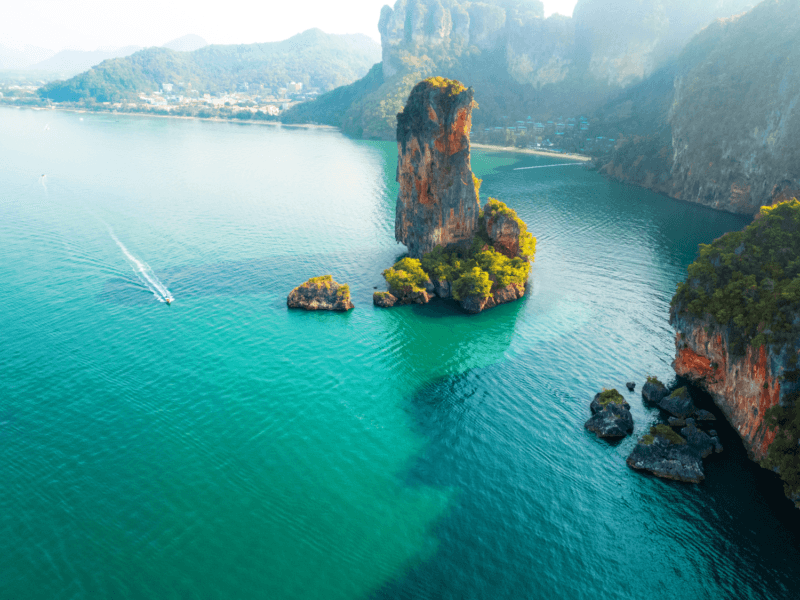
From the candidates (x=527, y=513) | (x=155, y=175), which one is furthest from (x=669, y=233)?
(x=155, y=175)

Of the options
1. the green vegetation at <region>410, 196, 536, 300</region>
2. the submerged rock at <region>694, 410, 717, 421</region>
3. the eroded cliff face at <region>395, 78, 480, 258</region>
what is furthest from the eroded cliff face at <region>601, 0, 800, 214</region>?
the submerged rock at <region>694, 410, 717, 421</region>

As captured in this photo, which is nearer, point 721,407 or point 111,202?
point 721,407

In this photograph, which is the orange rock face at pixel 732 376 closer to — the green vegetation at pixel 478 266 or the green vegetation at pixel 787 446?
the green vegetation at pixel 787 446

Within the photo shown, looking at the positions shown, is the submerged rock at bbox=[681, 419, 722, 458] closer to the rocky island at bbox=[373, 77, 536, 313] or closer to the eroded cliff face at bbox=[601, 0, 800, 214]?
the rocky island at bbox=[373, 77, 536, 313]

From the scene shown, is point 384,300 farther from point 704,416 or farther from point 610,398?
point 704,416

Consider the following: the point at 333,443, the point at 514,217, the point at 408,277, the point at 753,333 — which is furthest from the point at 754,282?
the point at 333,443

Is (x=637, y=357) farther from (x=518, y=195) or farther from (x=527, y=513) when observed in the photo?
(x=518, y=195)

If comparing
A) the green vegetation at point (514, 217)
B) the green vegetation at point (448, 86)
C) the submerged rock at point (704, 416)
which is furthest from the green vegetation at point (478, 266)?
the submerged rock at point (704, 416)
